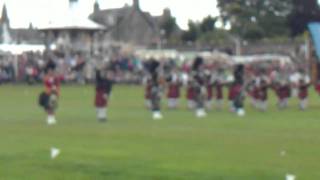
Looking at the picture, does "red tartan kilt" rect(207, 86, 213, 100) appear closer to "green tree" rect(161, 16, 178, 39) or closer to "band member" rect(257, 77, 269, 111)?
"band member" rect(257, 77, 269, 111)

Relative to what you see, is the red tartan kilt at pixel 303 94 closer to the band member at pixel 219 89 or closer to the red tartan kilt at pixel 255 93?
the red tartan kilt at pixel 255 93

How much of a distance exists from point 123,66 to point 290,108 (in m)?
24.1

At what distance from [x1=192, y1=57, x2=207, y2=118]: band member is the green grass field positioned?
437 mm

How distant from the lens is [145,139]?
24344 millimetres

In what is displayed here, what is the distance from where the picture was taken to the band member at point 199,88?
114 feet

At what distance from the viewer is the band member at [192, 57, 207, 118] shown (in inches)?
1372

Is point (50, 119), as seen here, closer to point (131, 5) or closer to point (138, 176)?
point (138, 176)

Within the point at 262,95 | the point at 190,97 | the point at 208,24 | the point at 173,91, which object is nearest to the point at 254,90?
the point at 262,95

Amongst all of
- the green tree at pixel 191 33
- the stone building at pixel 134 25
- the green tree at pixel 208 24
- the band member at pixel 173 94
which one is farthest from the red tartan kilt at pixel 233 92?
the stone building at pixel 134 25

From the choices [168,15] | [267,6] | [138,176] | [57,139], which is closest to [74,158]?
[138,176]

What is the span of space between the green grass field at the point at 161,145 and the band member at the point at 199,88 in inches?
17.2

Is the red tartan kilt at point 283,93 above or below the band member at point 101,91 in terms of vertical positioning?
below

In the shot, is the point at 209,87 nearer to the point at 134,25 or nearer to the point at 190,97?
the point at 190,97

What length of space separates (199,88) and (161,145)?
13.3m
